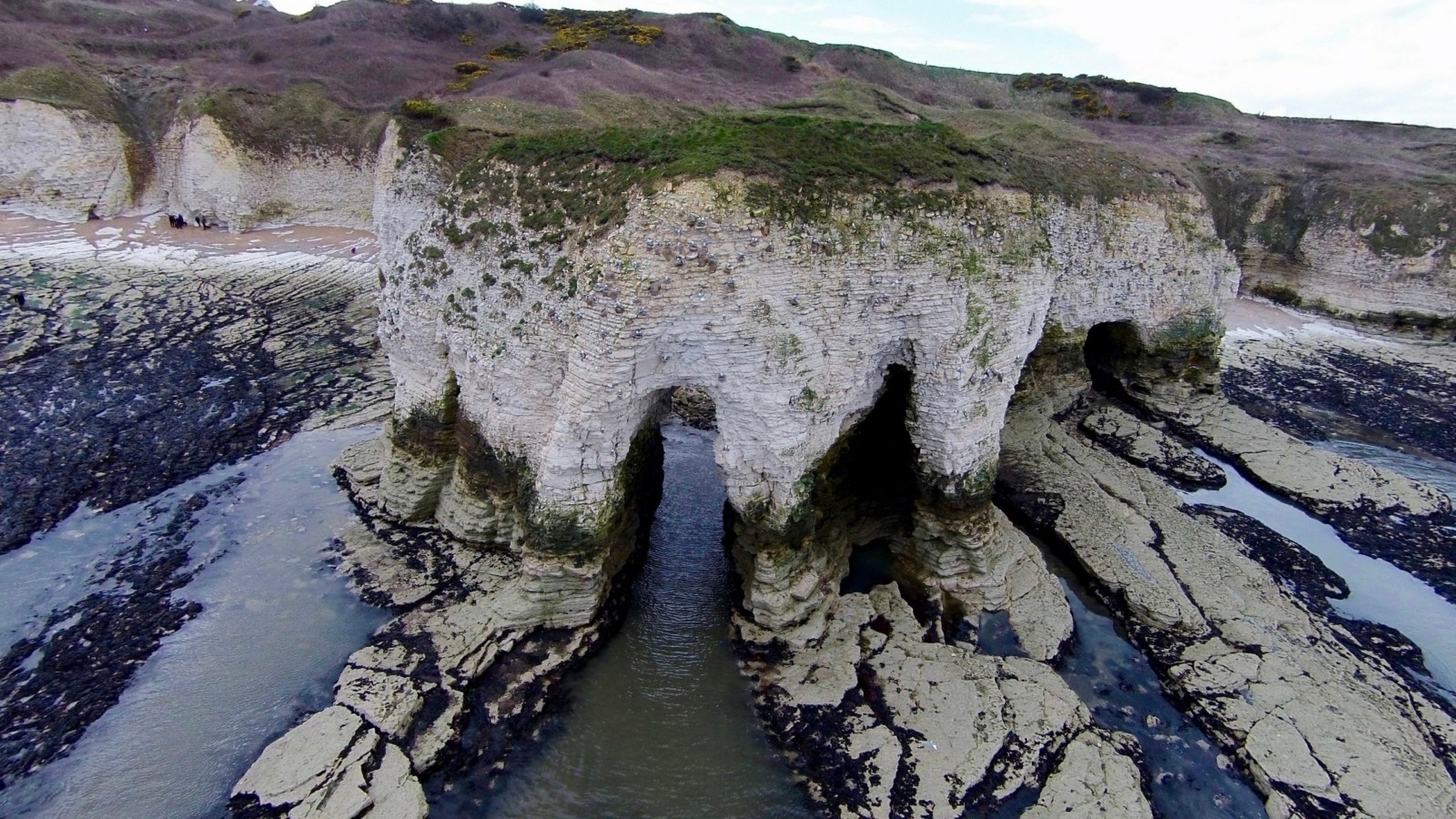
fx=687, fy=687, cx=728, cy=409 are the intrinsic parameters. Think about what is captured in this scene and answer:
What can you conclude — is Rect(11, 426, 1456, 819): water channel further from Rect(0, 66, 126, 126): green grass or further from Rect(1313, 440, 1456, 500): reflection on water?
Rect(0, 66, 126, 126): green grass

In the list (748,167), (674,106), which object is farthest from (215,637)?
(674,106)

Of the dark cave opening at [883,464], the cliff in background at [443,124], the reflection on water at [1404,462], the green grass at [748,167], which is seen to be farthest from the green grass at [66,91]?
the reflection on water at [1404,462]

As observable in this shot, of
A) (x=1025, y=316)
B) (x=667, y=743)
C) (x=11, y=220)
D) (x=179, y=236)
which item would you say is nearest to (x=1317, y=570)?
(x=1025, y=316)

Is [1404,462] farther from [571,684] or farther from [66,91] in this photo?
[66,91]

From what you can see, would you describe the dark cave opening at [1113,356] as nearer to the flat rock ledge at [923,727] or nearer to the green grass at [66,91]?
the flat rock ledge at [923,727]

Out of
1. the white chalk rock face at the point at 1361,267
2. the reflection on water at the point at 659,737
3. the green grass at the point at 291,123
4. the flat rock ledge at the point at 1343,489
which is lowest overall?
the reflection on water at the point at 659,737

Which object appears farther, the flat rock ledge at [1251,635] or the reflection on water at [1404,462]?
the reflection on water at [1404,462]

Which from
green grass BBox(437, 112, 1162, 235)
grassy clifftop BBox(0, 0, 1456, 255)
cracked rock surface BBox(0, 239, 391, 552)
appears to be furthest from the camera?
cracked rock surface BBox(0, 239, 391, 552)

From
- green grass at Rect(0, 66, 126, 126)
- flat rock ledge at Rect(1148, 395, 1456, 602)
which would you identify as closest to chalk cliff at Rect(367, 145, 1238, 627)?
flat rock ledge at Rect(1148, 395, 1456, 602)
